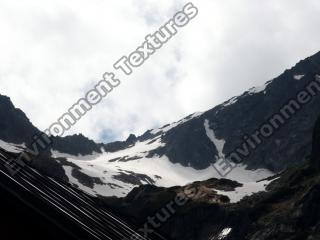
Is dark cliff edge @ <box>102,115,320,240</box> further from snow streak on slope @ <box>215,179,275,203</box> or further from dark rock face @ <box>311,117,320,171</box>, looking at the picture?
snow streak on slope @ <box>215,179,275,203</box>

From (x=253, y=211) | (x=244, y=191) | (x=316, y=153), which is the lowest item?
(x=316, y=153)

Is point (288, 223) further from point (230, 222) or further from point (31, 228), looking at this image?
point (31, 228)

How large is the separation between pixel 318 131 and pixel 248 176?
91.5 meters

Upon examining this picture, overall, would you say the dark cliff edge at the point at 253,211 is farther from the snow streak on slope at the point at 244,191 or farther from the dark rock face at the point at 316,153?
the snow streak on slope at the point at 244,191

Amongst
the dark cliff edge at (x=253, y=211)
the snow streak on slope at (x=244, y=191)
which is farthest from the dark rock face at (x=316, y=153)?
the snow streak on slope at (x=244, y=191)

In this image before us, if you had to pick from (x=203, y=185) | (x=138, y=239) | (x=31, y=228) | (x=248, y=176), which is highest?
(x=31, y=228)

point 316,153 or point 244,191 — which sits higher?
point 244,191

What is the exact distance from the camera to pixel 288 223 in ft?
246

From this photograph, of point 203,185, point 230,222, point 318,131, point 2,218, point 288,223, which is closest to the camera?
point 2,218

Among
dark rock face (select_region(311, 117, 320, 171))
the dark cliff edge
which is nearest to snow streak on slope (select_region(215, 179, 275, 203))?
the dark cliff edge

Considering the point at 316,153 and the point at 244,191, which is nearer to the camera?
the point at 316,153

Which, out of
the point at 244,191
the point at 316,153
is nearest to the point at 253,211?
the point at 316,153

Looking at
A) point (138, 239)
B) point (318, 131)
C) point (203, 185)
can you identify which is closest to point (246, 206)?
point (318, 131)

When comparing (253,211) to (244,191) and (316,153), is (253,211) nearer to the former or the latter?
(316,153)
